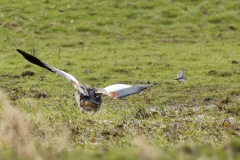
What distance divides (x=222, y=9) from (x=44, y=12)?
617 centimetres

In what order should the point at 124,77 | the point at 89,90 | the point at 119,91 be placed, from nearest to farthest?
1. the point at 119,91
2. the point at 89,90
3. the point at 124,77

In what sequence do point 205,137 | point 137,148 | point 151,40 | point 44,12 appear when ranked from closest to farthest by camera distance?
point 137,148 < point 205,137 < point 151,40 < point 44,12

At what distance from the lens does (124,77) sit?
16.3 m

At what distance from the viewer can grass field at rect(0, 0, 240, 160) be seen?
8.19m

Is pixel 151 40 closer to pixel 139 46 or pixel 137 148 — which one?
pixel 139 46

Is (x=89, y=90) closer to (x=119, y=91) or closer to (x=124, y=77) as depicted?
(x=119, y=91)

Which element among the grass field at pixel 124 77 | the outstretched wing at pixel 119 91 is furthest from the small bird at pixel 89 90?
the grass field at pixel 124 77

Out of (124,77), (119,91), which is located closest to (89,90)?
(119,91)

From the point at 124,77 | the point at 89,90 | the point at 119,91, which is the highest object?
the point at 119,91

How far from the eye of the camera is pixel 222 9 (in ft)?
81.9

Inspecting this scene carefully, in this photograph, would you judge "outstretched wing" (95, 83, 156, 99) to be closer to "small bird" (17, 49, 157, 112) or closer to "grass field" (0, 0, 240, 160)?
"small bird" (17, 49, 157, 112)

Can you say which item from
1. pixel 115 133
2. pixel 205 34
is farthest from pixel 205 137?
pixel 205 34

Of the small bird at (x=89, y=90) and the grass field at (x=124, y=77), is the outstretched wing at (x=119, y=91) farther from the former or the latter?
the grass field at (x=124, y=77)

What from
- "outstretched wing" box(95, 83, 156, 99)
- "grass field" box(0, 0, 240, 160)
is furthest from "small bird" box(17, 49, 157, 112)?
"grass field" box(0, 0, 240, 160)
